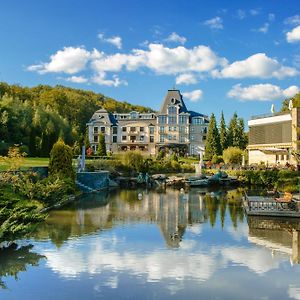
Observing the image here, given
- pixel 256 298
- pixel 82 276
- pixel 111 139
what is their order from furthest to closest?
pixel 111 139, pixel 82 276, pixel 256 298

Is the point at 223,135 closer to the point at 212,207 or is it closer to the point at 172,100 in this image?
the point at 172,100

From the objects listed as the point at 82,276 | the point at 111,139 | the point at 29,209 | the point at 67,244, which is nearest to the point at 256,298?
the point at 82,276

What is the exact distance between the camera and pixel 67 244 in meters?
13.9

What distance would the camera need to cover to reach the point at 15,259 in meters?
12.1

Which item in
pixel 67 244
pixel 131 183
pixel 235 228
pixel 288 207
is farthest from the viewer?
pixel 131 183

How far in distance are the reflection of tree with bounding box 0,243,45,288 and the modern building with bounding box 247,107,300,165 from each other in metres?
35.6

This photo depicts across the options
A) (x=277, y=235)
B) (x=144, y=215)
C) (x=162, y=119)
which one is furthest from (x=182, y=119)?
(x=277, y=235)

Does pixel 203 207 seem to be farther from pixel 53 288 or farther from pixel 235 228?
pixel 53 288

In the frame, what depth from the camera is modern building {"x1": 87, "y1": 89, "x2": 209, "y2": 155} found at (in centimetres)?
7331

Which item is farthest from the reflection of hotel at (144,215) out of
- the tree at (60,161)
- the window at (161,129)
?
the window at (161,129)

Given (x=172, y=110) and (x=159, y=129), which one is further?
(x=159, y=129)

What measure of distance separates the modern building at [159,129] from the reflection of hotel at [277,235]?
53.9m

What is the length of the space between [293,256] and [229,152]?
1727 inches

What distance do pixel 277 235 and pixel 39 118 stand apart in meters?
44.8
